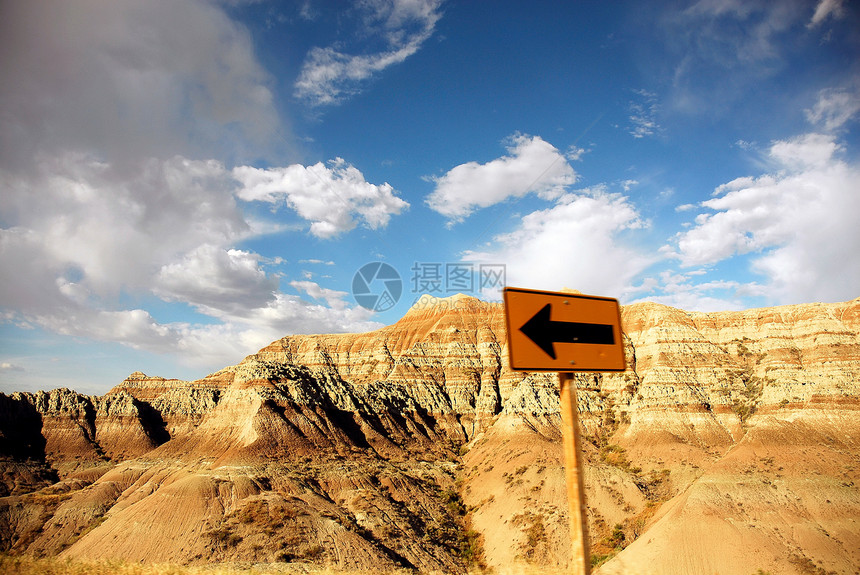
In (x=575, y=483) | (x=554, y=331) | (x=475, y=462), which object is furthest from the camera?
(x=475, y=462)

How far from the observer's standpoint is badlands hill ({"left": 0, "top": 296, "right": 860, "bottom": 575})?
1351 inches

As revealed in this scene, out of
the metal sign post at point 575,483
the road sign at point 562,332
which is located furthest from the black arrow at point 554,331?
the metal sign post at point 575,483

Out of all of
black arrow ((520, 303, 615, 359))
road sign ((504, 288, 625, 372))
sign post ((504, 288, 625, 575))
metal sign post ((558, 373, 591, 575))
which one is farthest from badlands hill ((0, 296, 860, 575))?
black arrow ((520, 303, 615, 359))

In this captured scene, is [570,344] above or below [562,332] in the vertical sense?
below

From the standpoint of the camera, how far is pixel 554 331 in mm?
4211

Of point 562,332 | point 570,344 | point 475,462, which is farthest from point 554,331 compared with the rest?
point 475,462

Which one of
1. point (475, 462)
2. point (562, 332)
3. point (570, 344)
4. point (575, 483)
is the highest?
point (562, 332)

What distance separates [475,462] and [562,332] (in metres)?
61.5

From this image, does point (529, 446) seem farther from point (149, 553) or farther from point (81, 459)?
point (81, 459)

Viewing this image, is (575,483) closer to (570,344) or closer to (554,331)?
(570,344)

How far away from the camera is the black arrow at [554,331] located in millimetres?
4141

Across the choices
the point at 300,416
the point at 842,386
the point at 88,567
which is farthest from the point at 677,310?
the point at 88,567

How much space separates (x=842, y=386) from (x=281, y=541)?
5987cm

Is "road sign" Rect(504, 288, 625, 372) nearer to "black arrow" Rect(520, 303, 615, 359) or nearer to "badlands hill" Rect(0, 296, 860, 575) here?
"black arrow" Rect(520, 303, 615, 359)
